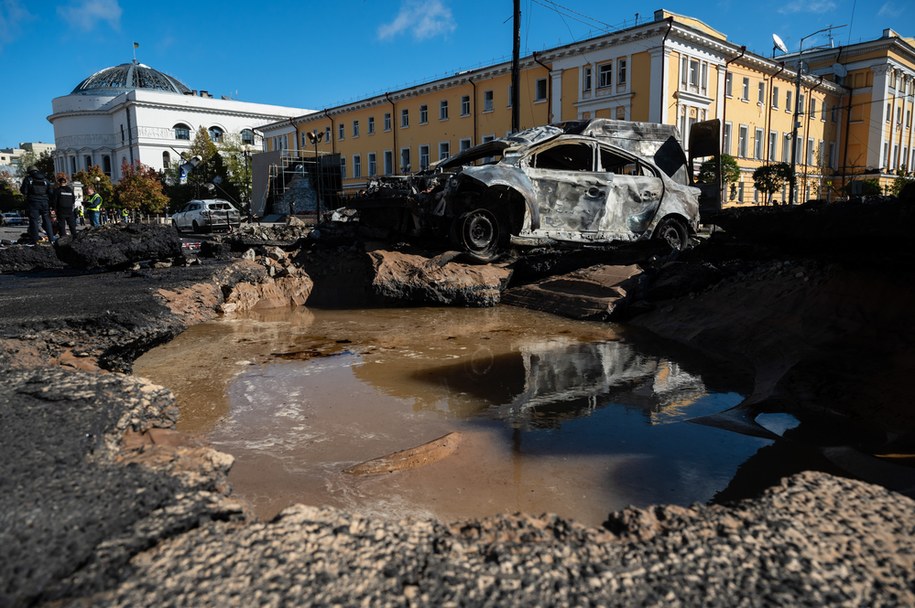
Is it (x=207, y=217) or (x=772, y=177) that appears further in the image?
(x=772, y=177)

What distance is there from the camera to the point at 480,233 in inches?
319

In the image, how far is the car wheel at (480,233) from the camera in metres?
7.98

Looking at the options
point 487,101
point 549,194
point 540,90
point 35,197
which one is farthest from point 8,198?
point 549,194

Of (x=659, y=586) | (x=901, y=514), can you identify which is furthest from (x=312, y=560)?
(x=901, y=514)

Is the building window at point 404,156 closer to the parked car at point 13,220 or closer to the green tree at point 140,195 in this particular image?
the green tree at point 140,195

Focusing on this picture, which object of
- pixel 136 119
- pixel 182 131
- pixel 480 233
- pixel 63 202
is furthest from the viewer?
pixel 182 131

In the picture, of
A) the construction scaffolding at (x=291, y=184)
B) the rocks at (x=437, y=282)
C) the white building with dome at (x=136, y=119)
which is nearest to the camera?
the rocks at (x=437, y=282)

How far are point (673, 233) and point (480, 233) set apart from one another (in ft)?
11.4

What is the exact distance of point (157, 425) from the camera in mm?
2688

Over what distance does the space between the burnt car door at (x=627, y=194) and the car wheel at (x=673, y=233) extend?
0.29 meters

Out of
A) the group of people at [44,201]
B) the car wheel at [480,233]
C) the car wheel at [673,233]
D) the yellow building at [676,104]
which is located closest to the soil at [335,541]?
the car wheel at [480,233]

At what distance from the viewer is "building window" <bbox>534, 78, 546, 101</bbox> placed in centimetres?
3684

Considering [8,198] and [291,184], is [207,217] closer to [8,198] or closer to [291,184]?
[291,184]

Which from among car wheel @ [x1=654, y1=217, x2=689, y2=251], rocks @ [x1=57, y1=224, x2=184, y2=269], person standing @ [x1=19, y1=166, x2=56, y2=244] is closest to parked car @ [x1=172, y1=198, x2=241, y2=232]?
person standing @ [x1=19, y1=166, x2=56, y2=244]
